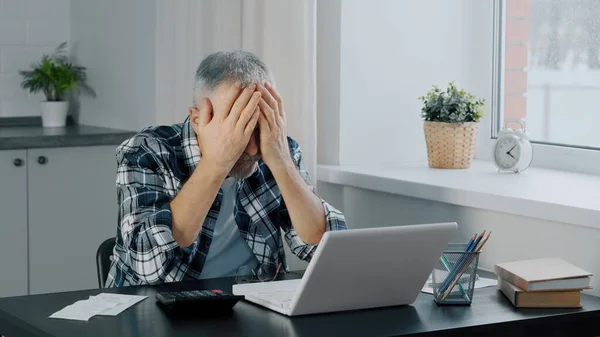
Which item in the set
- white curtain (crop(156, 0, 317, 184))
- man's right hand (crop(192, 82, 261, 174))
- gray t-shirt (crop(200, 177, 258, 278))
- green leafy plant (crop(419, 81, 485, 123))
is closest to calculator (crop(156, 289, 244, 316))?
man's right hand (crop(192, 82, 261, 174))

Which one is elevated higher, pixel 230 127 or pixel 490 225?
pixel 230 127

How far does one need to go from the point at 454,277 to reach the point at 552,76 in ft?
4.00

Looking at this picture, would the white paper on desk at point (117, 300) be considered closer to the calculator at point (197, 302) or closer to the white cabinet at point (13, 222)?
the calculator at point (197, 302)

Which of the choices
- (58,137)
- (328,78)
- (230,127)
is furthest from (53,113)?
(230,127)

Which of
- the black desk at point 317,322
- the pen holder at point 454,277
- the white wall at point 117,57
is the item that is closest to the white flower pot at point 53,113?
the white wall at point 117,57

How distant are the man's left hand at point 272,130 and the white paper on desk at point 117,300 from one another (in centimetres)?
50

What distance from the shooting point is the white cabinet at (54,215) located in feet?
12.2

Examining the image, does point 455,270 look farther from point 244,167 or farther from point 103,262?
point 103,262

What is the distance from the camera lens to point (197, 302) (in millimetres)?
1973

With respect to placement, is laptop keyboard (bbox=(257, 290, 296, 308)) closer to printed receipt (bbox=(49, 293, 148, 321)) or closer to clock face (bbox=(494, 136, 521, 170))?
printed receipt (bbox=(49, 293, 148, 321))

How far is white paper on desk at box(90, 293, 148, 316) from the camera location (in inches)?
78.0

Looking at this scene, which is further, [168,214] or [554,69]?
[554,69]

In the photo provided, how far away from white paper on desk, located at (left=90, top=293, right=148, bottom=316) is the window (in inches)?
58.7

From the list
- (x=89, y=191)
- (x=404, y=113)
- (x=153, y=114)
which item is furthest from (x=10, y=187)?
(x=404, y=113)
